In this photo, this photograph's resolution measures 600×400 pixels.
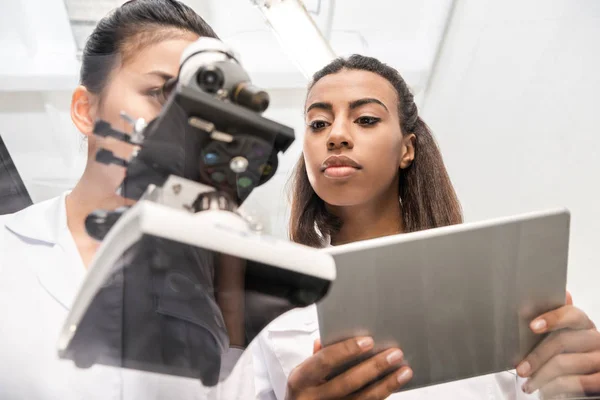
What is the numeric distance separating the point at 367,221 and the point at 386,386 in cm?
39

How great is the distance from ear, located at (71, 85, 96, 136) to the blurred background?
120 mm

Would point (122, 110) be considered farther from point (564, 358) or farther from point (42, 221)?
point (564, 358)

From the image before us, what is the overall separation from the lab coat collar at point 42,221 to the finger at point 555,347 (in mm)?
671

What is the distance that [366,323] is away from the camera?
2.48 feet

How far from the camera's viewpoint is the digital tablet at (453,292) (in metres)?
0.75

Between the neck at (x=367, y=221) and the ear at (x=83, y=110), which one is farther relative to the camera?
the neck at (x=367, y=221)

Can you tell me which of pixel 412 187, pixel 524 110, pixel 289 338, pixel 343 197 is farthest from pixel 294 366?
pixel 524 110

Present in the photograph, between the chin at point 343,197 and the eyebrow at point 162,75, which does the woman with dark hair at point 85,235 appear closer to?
the eyebrow at point 162,75

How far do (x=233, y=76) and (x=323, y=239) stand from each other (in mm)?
519

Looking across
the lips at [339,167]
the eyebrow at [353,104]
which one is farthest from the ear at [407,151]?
the lips at [339,167]

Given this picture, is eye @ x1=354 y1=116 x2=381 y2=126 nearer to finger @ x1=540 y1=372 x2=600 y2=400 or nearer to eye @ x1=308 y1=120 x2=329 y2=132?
eye @ x1=308 y1=120 x2=329 y2=132

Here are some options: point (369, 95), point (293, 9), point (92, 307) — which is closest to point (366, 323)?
point (92, 307)

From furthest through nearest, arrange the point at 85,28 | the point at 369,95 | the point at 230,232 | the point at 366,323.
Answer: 1. the point at 369,95
2. the point at 85,28
3. the point at 366,323
4. the point at 230,232

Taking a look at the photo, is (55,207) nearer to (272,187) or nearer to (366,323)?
(272,187)
